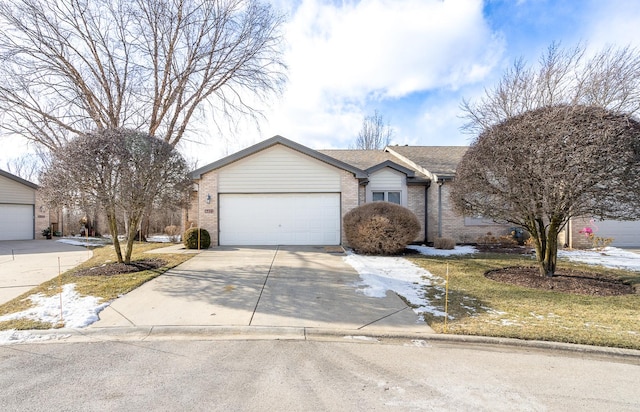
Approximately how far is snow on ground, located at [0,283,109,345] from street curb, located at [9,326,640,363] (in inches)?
4.9

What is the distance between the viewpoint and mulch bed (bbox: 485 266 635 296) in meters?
7.03

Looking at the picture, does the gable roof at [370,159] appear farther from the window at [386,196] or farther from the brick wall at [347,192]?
the brick wall at [347,192]

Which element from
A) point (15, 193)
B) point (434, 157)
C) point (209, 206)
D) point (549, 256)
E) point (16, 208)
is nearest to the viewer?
point (549, 256)

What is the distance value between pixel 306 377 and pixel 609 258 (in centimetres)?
1304

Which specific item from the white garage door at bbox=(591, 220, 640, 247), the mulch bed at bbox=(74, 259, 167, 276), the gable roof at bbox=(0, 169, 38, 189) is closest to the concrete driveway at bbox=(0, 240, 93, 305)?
the mulch bed at bbox=(74, 259, 167, 276)

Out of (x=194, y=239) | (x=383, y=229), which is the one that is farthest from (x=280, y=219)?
(x=383, y=229)

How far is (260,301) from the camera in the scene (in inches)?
240

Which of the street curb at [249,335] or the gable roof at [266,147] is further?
the gable roof at [266,147]

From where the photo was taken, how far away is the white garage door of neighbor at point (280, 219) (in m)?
13.9

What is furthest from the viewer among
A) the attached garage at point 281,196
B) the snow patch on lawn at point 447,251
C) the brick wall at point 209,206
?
the attached garage at point 281,196

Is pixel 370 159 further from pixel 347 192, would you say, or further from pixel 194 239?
pixel 194 239

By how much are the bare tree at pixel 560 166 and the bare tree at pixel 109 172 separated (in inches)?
343

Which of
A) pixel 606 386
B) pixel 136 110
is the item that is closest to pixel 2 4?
pixel 136 110

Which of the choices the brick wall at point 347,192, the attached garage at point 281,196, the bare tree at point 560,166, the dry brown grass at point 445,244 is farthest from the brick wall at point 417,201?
the bare tree at point 560,166
